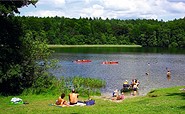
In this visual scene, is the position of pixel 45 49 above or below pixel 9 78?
above

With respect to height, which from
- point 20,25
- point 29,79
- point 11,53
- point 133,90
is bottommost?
point 133,90

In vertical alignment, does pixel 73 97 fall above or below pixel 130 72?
above

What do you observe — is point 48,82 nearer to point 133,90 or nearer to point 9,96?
point 9,96

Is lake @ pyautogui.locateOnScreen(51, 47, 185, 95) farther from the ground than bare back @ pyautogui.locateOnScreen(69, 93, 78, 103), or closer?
closer

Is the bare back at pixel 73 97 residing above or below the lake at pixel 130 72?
above

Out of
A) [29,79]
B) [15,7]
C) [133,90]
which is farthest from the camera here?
[133,90]

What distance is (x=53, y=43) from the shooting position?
7672 inches

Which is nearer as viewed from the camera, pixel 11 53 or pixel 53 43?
pixel 11 53

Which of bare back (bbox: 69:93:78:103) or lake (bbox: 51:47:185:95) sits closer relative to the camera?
bare back (bbox: 69:93:78:103)

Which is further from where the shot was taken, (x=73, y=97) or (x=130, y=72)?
(x=130, y=72)

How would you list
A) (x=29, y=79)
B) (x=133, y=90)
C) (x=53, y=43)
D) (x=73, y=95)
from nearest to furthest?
(x=73, y=95), (x=29, y=79), (x=133, y=90), (x=53, y=43)

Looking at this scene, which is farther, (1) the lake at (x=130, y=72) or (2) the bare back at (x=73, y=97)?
(1) the lake at (x=130, y=72)

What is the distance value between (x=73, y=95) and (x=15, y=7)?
10405 mm

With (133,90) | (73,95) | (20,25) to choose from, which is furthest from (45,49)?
(133,90)
